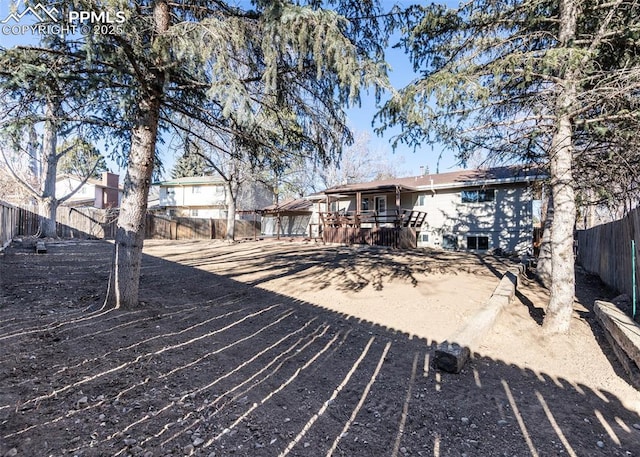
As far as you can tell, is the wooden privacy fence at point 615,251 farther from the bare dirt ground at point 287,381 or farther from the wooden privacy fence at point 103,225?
the wooden privacy fence at point 103,225

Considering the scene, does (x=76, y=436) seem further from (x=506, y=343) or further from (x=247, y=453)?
(x=506, y=343)

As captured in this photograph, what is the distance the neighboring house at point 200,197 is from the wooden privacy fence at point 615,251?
24743 millimetres

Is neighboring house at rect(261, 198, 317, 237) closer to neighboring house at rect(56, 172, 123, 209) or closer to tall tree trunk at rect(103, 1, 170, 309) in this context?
neighboring house at rect(56, 172, 123, 209)

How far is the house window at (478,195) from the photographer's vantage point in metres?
16.4

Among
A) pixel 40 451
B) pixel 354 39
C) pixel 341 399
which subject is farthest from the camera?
pixel 354 39

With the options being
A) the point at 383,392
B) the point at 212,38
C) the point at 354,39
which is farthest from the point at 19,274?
the point at 354,39

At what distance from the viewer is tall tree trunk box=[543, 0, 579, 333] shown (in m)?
4.60

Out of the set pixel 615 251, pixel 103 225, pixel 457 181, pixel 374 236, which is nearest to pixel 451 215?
pixel 457 181

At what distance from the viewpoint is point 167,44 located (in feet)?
13.3

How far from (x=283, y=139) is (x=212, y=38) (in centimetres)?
213

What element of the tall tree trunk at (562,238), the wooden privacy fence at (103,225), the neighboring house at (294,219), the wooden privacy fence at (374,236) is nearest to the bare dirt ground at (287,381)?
the tall tree trunk at (562,238)
